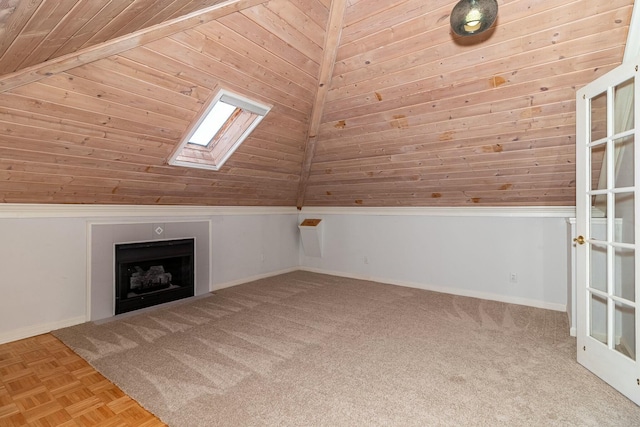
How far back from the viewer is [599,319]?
7.40 feet

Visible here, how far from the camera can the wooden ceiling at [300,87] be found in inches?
75.3

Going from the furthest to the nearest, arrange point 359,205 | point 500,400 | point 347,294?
point 359,205 < point 347,294 < point 500,400

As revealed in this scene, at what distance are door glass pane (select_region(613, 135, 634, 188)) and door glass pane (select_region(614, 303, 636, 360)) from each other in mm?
814

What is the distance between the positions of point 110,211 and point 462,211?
4.26 m

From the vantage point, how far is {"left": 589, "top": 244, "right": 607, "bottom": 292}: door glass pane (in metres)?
2.25

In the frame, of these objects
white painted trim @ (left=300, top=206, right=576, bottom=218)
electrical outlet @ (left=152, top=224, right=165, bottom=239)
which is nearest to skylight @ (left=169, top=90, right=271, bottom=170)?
electrical outlet @ (left=152, top=224, right=165, bottom=239)

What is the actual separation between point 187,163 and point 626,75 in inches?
141

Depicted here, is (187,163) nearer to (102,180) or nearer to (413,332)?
(102,180)

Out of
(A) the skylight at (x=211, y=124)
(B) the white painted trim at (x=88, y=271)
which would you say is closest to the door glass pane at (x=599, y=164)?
(A) the skylight at (x=211, y=124)

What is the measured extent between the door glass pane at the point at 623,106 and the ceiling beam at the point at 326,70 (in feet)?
6.50

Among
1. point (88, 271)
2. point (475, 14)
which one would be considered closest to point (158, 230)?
point (88, 271)

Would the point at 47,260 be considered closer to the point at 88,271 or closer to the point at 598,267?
the point at 88,271

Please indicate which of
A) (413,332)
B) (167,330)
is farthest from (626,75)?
(167,330)

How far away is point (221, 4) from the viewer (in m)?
1.94
